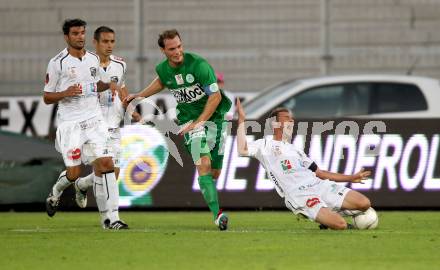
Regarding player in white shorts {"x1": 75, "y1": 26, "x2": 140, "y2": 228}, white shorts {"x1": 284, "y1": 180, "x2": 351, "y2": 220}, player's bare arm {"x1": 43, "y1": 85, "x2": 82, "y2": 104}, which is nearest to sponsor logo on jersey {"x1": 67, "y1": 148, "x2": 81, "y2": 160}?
player in white shorts {"x1": 75, "y1": 26, "x2": 140, "y2": 228}

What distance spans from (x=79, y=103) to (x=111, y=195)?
3.24ft

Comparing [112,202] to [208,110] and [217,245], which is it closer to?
[208,110]

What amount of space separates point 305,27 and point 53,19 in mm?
4672

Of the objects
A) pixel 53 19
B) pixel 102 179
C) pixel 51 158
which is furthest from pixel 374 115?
pixel 53 19

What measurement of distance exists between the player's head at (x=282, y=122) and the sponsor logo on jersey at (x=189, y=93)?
75 centimetres

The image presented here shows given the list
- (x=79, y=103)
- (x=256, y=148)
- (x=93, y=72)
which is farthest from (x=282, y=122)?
(x=79, y=103)

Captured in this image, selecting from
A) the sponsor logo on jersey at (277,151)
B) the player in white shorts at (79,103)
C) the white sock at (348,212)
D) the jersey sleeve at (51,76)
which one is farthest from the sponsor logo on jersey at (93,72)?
the white sock at (348,212)

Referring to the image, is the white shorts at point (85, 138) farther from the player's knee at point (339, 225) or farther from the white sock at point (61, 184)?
the player's knee at point (339, 225)

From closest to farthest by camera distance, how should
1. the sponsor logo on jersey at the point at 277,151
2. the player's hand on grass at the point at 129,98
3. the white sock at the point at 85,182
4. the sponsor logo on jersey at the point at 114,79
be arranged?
the sponsor logo on jersey at the point at 277,151, the player's hand on grass at the point at 129,98, the white sock at the point at 85,182, the sponsor logo on jersey at the point at 114,79

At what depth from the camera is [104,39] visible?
48.6ft

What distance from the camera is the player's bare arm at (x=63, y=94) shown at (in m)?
13.1

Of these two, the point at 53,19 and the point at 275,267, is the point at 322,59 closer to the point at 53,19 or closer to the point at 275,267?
the point at 53,19

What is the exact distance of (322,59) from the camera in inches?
877

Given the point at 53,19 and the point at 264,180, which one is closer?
the point at 264,180
